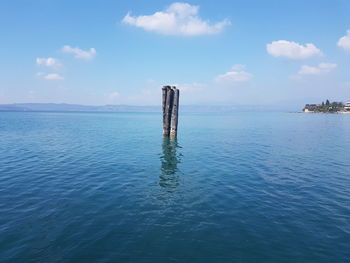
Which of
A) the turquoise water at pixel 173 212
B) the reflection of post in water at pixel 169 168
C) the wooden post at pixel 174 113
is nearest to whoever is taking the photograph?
the turquoise water at pixel 173 212

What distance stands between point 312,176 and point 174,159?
50.1 feet

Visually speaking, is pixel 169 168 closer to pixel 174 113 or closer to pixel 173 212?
pixel 173 212

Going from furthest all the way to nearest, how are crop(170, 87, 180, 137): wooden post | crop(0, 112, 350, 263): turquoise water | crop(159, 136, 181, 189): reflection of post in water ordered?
crop(170, 87, 180, 137): wooden post → crop(159, 136, 181, 189): reflection of post in water → crop(0, 112, 350, 263): turquoise water

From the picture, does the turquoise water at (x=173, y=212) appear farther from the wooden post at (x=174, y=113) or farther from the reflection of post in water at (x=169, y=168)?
the wooden post at (x=174, y=113)

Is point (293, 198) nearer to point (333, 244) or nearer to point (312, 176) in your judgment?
point (333, 244)

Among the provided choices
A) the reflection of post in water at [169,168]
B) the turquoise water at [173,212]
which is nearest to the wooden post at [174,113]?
the reflection of post in water at [169,168]

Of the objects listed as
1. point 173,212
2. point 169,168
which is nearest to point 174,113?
point 169,168

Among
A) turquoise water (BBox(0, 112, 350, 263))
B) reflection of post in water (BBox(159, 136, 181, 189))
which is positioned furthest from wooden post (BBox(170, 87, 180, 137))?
turquoise water (BBox(0, 112, 350, 263))

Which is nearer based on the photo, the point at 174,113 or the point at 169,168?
the point at 169,168

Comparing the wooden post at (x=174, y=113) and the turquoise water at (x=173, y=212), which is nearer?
the turquoise water at (x=173, y=212)

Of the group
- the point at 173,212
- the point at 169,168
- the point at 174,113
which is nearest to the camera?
the point at 173,212

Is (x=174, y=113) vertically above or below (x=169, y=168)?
above

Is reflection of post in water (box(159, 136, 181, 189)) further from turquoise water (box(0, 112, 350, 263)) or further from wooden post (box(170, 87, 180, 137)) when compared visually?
wooden post (box(170, 87, 180, 137))

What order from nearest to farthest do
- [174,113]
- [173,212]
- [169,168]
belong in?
[173,212] → [169,168] → [174,113]
